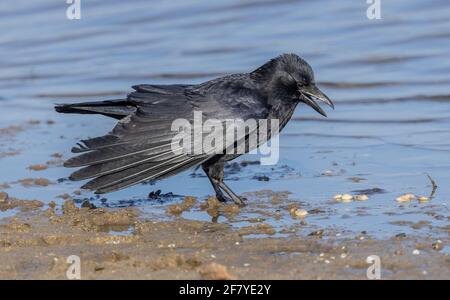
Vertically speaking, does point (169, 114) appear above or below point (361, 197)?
above

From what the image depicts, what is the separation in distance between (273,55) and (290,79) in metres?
4.56

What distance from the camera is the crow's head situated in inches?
290

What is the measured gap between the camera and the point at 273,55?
1189 cm

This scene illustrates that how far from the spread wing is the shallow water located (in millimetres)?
357

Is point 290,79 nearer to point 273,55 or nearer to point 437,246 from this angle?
point 437,246

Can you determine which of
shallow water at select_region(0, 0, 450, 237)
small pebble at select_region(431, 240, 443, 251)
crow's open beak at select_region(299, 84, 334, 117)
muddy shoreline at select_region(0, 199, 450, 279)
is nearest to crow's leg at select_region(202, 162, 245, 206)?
shallow water at select_region(0, 0, 450, 237)

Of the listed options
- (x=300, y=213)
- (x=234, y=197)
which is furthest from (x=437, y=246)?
(x=234, y=197)

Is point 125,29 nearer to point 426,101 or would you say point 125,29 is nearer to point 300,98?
point 426,101

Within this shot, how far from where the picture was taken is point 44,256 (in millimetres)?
5828

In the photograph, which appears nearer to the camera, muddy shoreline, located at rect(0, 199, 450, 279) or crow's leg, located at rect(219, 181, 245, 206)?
muddy shoreline, located at rect(0, 199, 450, 279)

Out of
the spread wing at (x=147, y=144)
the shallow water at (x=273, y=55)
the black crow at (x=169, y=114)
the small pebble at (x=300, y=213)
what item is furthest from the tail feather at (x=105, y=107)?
the small pebble at (x=300, y=213)

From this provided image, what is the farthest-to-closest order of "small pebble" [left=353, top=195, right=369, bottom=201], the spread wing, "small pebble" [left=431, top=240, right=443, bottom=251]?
"small pebble" [left=353, top=195, right=369, bottom=201] → the spread wing → "small pebble" [left=431, top=240, right=443, bottom=251]

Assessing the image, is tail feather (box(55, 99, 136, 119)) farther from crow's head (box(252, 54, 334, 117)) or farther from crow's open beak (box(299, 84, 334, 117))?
crow's open beak (box(299, 84, 334, 117))
